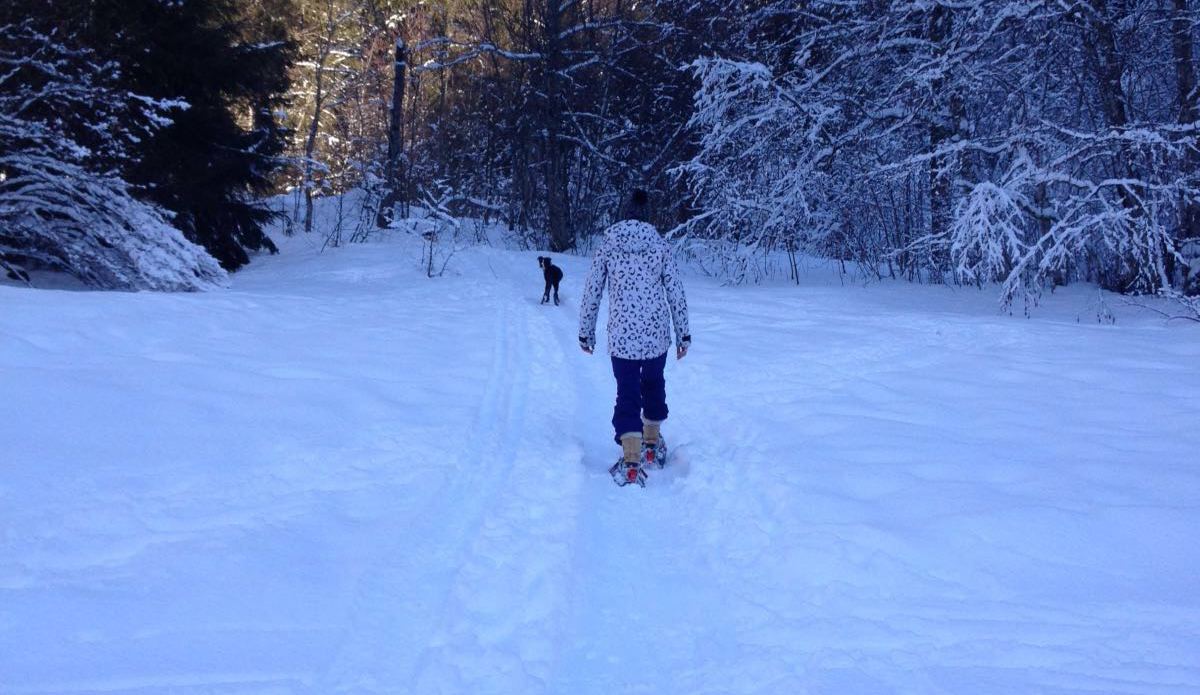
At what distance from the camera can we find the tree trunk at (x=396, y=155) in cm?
2266

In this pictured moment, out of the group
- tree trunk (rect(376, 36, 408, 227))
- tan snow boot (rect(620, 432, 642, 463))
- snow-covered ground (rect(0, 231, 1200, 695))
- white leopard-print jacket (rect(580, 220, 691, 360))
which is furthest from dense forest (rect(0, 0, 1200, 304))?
tan snow boot (rect(620, 432, 642, 463))

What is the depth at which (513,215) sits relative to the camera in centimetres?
2536

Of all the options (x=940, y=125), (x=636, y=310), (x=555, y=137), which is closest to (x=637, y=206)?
(x=636, y=310)

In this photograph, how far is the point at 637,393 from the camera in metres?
4.97

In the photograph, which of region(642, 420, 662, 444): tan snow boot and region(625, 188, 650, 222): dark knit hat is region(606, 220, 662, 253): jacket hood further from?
region(642, 420, 662, 444): tan snow boot

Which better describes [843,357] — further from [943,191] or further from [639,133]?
[639,133]

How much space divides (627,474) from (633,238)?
1471 mm

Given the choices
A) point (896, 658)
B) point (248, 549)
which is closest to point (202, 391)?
point (248, 549)

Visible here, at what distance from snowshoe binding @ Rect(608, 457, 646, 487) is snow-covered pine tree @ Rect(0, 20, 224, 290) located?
838cm

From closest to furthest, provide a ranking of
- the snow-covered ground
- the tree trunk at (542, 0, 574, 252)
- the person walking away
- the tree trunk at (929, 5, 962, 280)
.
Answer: the snow-covered ground
the person walking away
the tree trunk at (929, 5, 962, 280)
the tree trunk at (542, 0, 574, 252)

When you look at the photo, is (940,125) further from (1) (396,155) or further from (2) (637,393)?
(1) (396,155)

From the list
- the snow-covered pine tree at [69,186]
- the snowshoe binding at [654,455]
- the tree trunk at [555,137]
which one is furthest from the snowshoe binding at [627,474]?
the tree trunk at [555,137]

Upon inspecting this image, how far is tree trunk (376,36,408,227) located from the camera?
22.7m

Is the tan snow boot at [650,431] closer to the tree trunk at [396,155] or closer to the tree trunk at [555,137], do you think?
the tree trunk at [555,137]
